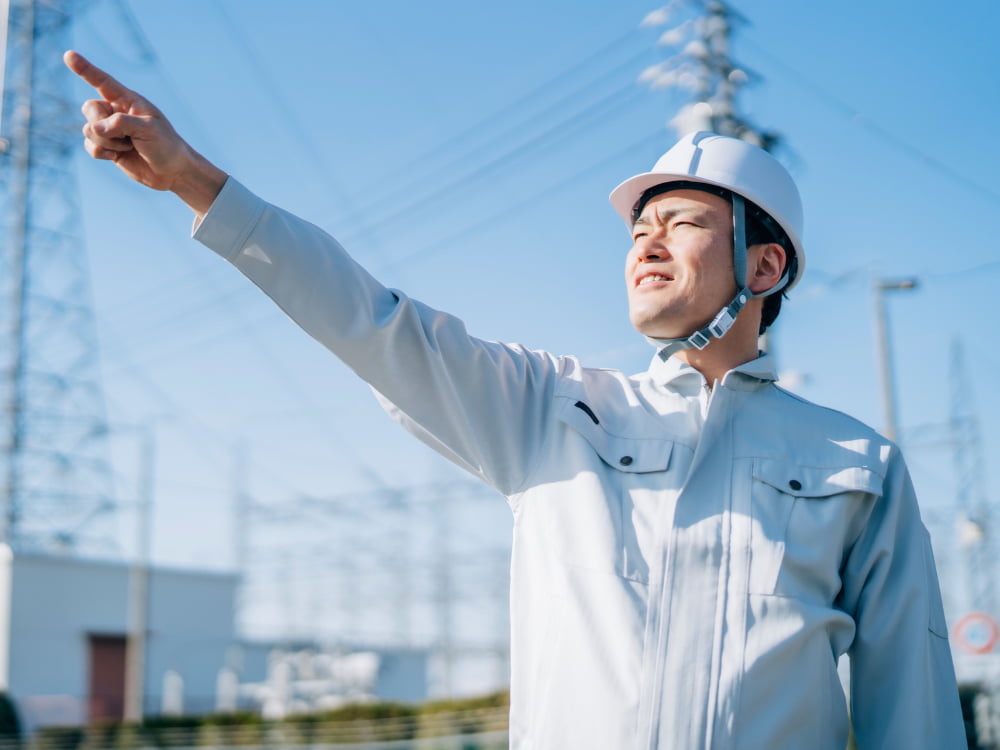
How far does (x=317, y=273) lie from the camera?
2.12 m

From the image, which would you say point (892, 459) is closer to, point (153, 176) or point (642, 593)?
point (642, 593)

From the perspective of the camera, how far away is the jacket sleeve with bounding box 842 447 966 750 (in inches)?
92.1

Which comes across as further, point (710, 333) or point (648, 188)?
point (648, 188)

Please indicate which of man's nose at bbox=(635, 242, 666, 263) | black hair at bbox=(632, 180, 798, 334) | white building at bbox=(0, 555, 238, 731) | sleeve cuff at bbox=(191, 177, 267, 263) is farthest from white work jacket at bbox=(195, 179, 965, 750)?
white building at bbox=(0, 555, 238, 731)

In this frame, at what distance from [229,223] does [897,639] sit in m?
1.65

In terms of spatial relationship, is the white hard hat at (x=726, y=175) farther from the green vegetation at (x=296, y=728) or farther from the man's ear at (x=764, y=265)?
the green vegetation at (x=296, y=728)

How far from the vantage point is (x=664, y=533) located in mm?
2217

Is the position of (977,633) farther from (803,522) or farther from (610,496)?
(610,496)

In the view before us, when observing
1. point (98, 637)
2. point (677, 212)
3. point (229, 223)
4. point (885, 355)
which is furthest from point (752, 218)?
point (98, 637)

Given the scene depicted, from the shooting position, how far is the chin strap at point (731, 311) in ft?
8.29

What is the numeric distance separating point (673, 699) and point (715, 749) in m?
0.12

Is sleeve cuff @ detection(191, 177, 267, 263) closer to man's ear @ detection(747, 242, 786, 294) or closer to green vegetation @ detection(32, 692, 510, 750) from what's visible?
man's ear @ detection(747, 242, 786, 294)

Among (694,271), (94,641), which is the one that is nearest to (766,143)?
(694,271)

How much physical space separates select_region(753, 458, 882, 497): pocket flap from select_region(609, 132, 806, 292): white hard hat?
2.26 feet
